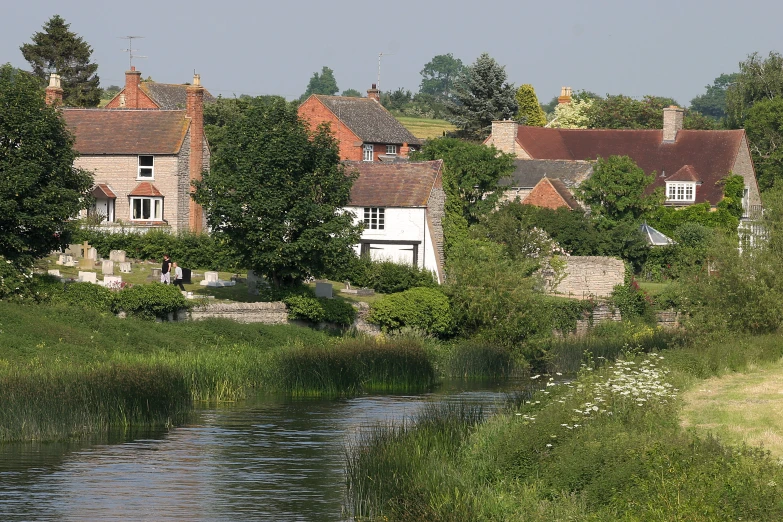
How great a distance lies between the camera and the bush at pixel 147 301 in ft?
141

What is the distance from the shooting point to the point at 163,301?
142 feet

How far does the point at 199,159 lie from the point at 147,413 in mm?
→ 44171

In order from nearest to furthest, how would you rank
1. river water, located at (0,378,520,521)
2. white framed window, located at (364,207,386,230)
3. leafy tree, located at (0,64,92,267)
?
river water, located at (0,378,520,521) → leafy tree, located at (0,64,92,267) → white framed window, located at (364,207,386,230)

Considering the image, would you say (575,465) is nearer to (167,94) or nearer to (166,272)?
(166,272)

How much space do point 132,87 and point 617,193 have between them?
37270 mm

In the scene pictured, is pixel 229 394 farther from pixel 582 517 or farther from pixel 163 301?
pixel 582 517

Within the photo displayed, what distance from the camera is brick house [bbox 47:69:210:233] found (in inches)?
2749

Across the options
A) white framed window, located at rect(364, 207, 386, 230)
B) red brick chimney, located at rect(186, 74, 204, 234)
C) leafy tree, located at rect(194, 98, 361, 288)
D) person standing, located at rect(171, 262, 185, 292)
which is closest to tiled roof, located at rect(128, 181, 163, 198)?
red brick chimney, located at rect(186, 74, 204, 234)

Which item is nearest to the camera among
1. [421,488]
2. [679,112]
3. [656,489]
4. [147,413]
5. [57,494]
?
[656,489]

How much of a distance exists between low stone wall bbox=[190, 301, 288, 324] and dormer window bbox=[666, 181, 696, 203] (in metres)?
43.6

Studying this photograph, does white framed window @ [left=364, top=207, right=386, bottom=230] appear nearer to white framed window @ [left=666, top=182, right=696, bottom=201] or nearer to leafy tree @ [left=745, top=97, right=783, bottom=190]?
white framed window @ [left=666, top=182, right=696, bottom=201]

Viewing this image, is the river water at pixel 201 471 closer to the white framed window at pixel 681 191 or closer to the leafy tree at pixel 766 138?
the white framed window at pixel 681 191

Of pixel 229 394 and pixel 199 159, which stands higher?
pixel 199 159

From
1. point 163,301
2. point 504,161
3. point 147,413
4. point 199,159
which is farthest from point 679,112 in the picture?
point 147,413
